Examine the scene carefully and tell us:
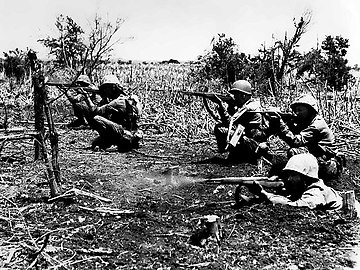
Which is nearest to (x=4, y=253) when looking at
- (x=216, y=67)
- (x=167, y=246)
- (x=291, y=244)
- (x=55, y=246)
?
(x=55, y=246)

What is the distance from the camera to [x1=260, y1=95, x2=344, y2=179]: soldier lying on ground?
311 inches

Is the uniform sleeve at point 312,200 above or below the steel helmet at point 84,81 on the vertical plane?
below

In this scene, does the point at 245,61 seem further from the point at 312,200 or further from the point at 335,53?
the point at 312,200

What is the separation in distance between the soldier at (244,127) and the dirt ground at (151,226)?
77 centimetres

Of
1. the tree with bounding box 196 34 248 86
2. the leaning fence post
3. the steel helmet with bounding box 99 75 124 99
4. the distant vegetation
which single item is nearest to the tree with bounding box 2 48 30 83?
the distant vegetation

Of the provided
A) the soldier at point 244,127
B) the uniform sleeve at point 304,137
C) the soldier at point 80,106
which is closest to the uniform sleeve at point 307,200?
the uniform sleeve at point 304,137

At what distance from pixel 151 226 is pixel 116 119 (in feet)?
17.0

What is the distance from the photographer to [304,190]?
649 cm

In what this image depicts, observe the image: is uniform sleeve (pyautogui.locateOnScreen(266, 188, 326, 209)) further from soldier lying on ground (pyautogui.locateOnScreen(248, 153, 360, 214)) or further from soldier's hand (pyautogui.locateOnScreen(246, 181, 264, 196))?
soldier's hand (pyautogui.locateOnScreen(246, 181, 264, 196))

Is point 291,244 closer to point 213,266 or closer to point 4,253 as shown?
point 213,266

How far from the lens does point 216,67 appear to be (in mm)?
19016

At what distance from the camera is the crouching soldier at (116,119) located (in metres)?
10.5

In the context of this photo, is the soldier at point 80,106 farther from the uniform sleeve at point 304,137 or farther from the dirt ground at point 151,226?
the uniform sleeve at point 304,137

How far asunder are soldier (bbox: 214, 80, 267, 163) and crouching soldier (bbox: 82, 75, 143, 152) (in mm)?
2093
